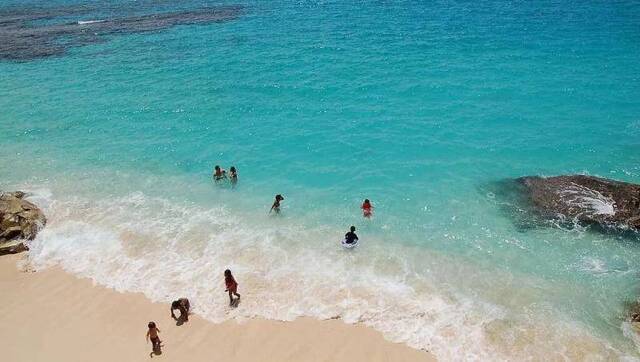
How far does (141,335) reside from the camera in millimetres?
16109

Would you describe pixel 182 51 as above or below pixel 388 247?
above

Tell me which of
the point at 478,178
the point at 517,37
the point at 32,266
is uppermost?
the point at 517,37

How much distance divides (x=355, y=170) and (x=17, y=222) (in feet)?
54.3

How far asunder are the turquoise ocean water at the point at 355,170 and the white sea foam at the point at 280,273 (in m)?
0.08

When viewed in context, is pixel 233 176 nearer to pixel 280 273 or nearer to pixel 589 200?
pixel 280 273

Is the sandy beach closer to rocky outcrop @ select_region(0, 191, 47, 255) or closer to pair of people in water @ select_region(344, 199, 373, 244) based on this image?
rocky outcrop @ select_region(0, 191, 47, 255)

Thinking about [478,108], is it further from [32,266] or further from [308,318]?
[32,266]

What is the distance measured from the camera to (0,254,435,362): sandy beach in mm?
15203

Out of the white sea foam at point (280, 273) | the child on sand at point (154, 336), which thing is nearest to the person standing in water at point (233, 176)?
the white sea foam at point (280, 273)

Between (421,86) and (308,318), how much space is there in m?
24.8

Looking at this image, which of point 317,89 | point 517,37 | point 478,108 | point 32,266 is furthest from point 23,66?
point 517,37

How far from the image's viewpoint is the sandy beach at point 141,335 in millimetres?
15203

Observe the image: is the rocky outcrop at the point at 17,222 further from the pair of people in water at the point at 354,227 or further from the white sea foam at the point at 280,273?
the pair of people in water at the point at 354,227

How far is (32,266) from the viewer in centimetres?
1947
